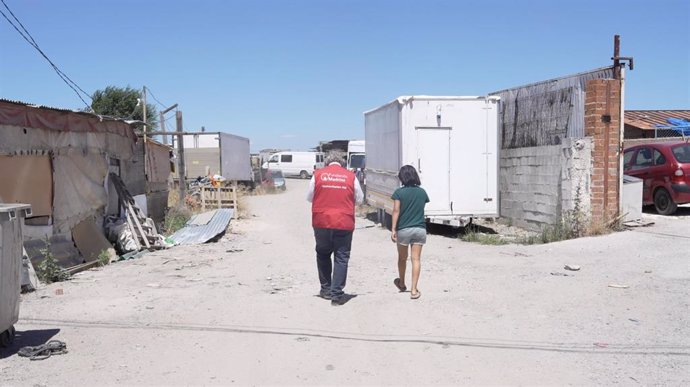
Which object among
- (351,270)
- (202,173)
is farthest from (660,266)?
(202,173)

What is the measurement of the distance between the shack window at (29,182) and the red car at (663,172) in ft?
37.4

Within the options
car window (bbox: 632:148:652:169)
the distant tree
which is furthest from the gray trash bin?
the distant tree

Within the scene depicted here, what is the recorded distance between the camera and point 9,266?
525 cm

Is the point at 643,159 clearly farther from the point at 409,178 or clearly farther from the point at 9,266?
the point at 9,266

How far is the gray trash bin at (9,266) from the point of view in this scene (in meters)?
5.13

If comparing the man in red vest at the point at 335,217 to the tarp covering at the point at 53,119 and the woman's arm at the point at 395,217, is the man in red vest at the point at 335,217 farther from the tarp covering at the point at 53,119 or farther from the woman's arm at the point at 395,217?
the tarp covering at the point at 53,119

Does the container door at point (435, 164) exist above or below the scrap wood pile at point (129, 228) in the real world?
above

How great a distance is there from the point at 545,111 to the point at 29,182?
9721mm

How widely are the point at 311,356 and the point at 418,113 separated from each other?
28.4 ft

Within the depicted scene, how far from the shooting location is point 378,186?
16391mm

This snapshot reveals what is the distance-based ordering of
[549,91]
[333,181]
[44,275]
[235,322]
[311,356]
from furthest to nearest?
[549,91] < [44,275] < [333,181] < [235,322] < [311,356]

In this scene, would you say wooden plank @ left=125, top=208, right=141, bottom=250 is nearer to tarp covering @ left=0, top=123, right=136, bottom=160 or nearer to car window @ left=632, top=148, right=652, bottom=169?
tarp covering @ left=0, top=123, right=136, bottom=160

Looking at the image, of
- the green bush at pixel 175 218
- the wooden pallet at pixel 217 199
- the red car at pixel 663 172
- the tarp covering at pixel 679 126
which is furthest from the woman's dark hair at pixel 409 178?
the tarp covering at pixel 679 126

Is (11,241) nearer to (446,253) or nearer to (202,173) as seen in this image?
(446,253)
